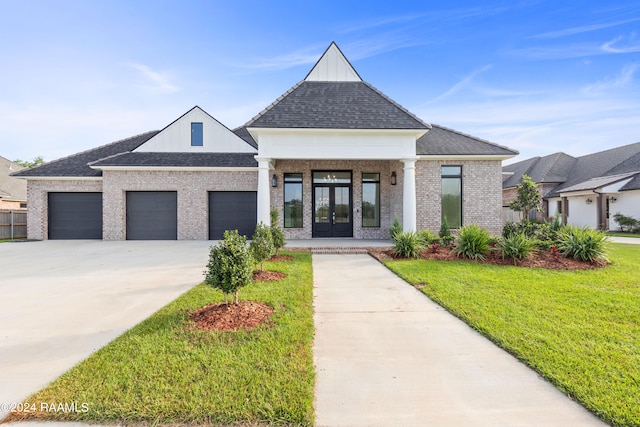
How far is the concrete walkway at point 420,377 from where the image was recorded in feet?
6.86

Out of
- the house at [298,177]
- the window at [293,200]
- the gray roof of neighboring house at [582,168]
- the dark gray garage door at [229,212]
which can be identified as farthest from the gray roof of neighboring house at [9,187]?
the gray roof of neighboring house at [582,168]

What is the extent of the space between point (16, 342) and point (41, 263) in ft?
22.0

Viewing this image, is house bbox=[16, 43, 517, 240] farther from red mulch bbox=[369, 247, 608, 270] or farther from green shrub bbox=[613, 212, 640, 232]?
green shrub bbox=[613, 212, 640, 232]

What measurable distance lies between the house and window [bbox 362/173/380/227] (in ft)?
0.15

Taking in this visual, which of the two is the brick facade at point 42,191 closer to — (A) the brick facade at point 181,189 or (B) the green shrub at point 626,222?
(A) the brick facade at point 181,189

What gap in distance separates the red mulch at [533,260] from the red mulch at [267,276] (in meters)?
3.47

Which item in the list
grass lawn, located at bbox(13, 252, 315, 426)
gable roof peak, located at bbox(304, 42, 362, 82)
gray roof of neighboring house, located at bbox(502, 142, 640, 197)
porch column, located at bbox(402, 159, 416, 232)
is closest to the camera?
grass lawn, located at bbox(13, 252, 315, 426)

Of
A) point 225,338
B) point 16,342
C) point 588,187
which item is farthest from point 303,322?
point 588,187

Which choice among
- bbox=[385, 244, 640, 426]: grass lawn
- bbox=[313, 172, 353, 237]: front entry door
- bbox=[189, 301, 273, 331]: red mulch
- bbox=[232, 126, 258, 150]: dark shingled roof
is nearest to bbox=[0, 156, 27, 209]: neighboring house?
bbox=[232, 126, 258, 150]: dark shingled roof

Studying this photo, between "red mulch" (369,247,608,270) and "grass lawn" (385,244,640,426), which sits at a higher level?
"red mulch" (369,247,608,270)

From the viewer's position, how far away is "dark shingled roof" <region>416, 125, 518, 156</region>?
11914 mm

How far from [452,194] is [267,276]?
9534 millimetres

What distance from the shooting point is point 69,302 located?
4.70 meters

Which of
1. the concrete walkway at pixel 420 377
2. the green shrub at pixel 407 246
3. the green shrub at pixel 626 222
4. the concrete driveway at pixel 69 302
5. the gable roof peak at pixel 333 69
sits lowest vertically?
the concrete walkway at pixel 420 377
